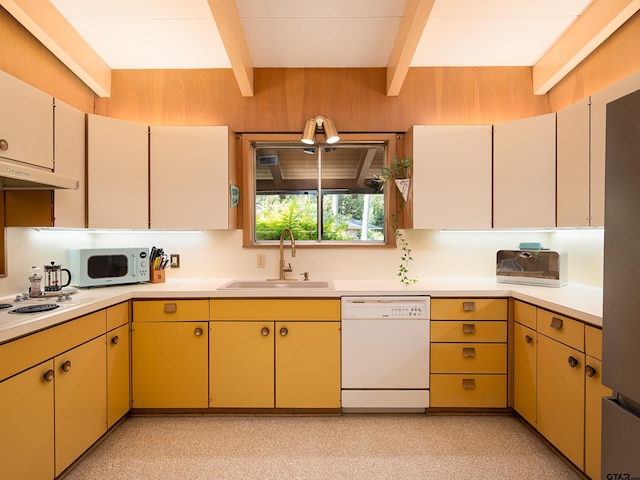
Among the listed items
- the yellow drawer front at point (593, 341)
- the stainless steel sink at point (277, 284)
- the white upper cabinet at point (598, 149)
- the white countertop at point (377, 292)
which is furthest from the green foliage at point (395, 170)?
the yellow drawer front at point (593, 341)

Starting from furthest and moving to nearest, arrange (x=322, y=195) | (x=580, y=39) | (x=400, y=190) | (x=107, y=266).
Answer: (x=322, y=195) → (x=400, y=190) → (x=107, y=266) → (x=580, y=39)

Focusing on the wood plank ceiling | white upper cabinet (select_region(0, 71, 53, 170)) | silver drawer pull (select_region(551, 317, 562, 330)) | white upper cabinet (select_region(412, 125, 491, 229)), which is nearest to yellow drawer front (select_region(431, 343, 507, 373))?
silver drawer pull (select_region(551, 317, 562, 330))

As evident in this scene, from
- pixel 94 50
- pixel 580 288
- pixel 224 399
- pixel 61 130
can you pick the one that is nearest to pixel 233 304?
pixel 224 399

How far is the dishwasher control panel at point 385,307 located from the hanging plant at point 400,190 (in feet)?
1.05

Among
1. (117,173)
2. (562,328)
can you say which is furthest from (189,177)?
(562,328)

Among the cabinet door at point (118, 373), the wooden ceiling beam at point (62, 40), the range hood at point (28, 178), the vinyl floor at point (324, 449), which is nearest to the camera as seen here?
the range hood at point (28, 178)

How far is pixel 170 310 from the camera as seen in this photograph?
2330 mm

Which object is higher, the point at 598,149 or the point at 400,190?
the point at 598,149

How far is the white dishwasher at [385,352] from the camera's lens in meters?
2.36

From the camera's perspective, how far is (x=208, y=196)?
8.71 ft

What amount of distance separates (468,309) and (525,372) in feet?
1.63

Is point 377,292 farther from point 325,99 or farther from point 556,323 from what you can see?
point 325,99

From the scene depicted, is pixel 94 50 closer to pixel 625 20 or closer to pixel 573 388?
pixel 625 20

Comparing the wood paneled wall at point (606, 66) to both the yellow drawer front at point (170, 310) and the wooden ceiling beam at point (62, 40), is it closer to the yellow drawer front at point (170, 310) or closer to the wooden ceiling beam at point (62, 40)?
the yellow drawer front at point (170, 310)
